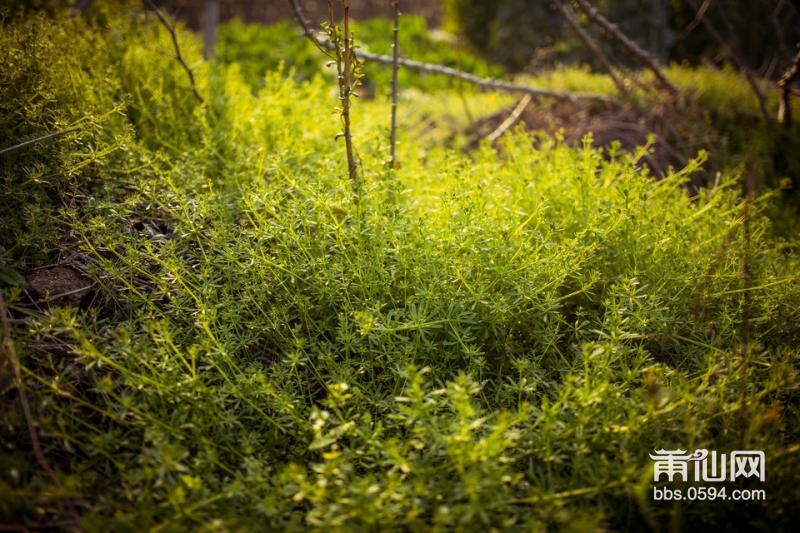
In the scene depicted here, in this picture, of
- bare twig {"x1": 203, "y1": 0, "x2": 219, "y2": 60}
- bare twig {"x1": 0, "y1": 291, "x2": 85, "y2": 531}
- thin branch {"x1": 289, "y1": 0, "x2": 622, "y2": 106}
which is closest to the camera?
bare twig {"x1": 0, "y1": 291, "x2": 85, "y2": 531}

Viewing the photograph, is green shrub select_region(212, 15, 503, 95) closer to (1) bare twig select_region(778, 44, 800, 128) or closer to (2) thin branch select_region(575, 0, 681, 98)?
(2) thin branch select_region(575, 0, 681, 98)

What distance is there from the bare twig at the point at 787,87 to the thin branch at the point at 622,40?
714 mm

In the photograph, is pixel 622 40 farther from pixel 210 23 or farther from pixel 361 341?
pixel 210 23

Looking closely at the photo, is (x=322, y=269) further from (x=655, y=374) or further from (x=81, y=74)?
(x=81, y=74)

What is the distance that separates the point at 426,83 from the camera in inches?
269

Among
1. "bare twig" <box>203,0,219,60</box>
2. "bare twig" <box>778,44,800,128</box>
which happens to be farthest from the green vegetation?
"bare twig" <box>203,0,219,60</box>

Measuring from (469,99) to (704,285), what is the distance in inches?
163

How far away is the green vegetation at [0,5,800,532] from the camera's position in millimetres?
1392

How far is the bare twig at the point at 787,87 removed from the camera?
11.0 feet

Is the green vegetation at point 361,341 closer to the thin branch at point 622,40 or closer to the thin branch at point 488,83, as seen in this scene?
the thin branch at point 622,40

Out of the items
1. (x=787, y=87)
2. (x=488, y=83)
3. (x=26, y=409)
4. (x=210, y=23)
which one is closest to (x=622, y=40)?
(x=488, y=83)

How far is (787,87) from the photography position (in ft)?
11.6

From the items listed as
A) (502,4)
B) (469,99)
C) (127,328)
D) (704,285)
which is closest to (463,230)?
(704,285)

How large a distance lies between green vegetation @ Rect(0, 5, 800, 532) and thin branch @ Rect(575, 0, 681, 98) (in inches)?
54.4
